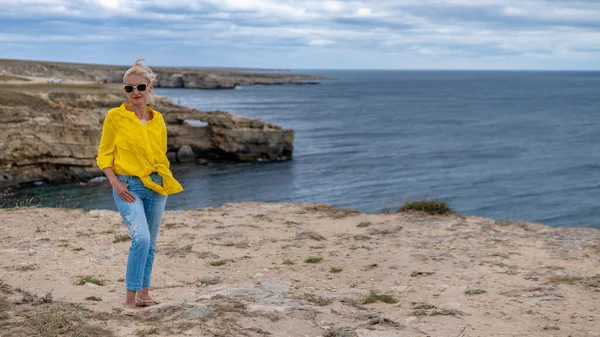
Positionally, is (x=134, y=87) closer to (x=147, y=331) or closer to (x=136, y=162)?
(x=136, y=162)

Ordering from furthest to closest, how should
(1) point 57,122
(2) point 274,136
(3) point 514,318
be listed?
(2) point 274,136 < (1) point 57,122 < (3) point 514,318

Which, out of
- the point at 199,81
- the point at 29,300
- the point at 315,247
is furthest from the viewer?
the point at 199,81

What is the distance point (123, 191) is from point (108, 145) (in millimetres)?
449

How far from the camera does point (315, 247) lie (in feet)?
32.3

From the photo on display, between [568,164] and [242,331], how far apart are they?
125ft

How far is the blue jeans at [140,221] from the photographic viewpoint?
18.0ft

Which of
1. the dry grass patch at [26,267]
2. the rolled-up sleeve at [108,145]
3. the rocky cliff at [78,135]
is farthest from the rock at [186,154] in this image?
the rolled-up sleeve at [108,145]

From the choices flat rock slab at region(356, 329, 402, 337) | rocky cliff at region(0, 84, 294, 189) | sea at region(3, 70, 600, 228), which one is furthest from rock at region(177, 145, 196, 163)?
flat rock slab at region(356, 329, 402, 337)

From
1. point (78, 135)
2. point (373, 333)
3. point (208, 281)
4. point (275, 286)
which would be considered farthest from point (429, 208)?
point (78, 135)

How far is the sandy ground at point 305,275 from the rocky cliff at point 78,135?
72.3ft

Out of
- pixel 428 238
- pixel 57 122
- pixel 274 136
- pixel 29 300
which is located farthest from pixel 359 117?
pixel 29 300

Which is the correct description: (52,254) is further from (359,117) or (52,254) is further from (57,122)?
(359,117)

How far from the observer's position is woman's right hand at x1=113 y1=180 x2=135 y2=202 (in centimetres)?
546

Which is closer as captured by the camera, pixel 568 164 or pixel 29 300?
pixel 29 300
